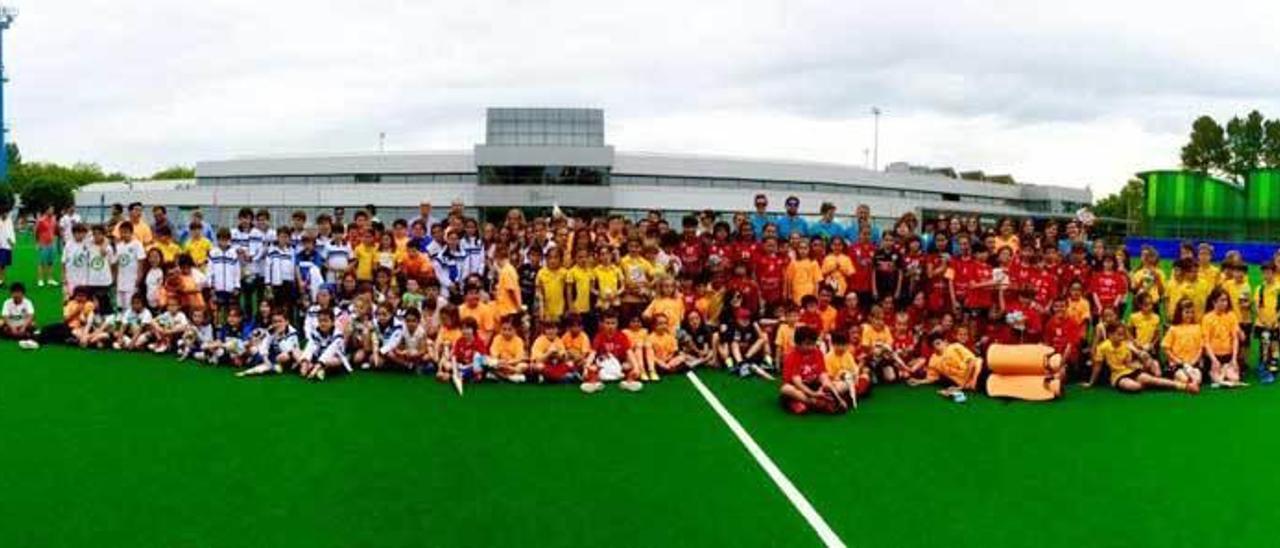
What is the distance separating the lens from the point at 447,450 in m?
7.17

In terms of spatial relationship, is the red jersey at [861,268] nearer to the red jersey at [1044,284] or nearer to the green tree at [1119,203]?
the red jersey at [1044,284]

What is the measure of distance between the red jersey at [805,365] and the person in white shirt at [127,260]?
352 inches

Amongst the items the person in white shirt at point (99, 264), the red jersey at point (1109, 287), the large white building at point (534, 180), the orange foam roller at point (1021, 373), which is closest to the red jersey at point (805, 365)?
the orange foam roller at point (1021, 373)

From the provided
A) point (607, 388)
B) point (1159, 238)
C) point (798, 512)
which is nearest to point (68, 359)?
point (607, 388)

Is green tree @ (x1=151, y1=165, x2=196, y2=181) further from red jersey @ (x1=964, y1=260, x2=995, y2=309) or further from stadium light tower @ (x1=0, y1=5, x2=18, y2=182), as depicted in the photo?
red jersey @ (x1=964, y1=260, x2=995, y2=309)

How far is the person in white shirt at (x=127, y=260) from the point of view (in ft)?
41.7

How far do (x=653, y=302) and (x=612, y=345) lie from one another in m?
1.18

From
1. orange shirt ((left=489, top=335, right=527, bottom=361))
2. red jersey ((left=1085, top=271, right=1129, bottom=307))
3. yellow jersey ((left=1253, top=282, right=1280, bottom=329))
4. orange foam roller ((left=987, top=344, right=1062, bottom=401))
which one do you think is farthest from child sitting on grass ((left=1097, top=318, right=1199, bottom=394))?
orange shirt ((left=489, top=335, right=527, bottom=361))

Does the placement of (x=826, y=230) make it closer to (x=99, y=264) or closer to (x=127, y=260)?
(x=127, y=260)

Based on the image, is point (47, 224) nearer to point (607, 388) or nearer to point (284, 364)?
point (284, 364)

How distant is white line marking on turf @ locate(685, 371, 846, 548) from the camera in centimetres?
532

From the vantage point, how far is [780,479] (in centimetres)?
645

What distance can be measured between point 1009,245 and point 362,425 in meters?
8.35

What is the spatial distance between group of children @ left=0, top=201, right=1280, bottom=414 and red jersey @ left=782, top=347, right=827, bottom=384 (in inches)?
0.6
